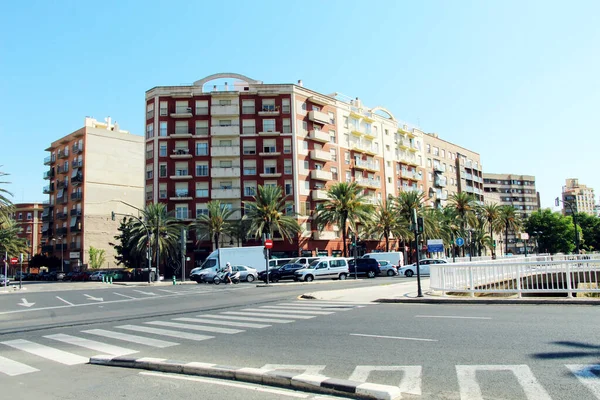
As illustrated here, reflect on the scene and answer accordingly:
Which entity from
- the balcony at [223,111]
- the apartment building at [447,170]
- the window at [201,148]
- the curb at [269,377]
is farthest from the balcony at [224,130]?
the curb at [269,377]

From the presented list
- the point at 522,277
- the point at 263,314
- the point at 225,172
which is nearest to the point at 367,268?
the point at 225,172

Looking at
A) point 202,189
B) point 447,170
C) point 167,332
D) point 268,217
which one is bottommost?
point 167,332

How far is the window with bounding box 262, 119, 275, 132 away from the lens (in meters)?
60.3

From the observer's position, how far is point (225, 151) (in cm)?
5872

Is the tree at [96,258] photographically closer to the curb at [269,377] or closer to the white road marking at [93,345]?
the white road marking at [93,345]

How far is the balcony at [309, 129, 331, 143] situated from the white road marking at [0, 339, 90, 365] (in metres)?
52.6

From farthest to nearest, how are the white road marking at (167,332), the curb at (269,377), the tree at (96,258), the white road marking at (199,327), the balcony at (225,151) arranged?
the tree at (96,258) < the balcony at (225,151) < the white road marking at (199,327) < the white road marking at (167,332) < the curb at (269,377)

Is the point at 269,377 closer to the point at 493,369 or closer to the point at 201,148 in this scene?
the point at 493,369

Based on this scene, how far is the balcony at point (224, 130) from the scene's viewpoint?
194 ft

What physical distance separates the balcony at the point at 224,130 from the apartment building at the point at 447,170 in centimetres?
3553

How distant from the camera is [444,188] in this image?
286 feet

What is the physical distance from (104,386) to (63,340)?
16.5ft

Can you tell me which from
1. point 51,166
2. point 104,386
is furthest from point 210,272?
point 51,166

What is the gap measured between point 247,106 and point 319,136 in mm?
10009
